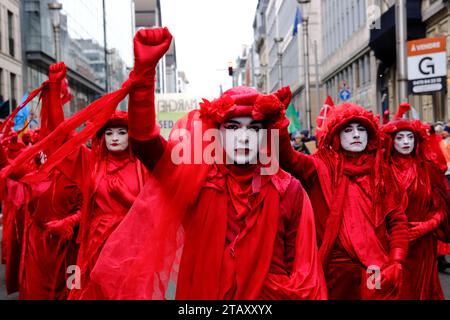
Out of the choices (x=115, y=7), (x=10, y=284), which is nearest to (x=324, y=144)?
(x=10, y=284)

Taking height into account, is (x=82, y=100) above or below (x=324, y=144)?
above

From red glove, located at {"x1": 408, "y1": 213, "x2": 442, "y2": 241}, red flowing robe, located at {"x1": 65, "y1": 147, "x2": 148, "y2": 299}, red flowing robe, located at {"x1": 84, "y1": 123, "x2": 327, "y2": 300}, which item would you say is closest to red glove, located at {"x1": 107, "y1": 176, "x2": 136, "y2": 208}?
red flowing robe, located at {"x1": 65, "y1": 147, "x2": 148, "y2": 299}

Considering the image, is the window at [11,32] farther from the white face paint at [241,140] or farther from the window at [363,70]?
the white face paint at [241,140]

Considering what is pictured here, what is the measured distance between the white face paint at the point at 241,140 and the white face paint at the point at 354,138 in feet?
6.09

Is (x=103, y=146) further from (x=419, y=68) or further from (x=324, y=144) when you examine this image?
(x=419, y=68)

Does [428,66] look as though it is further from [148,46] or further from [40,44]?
[40,44]

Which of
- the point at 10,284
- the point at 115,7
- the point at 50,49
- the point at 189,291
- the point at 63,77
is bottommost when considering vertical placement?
the point at 10,284

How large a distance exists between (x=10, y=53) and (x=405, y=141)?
107 ft

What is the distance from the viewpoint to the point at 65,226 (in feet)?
20.7

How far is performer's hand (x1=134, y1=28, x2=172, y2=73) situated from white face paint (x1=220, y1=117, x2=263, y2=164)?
2.24 feet

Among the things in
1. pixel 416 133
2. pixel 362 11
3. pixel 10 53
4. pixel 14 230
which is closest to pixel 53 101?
pixel 416 133

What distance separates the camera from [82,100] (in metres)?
52.4

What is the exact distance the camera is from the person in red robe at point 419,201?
235 inches
